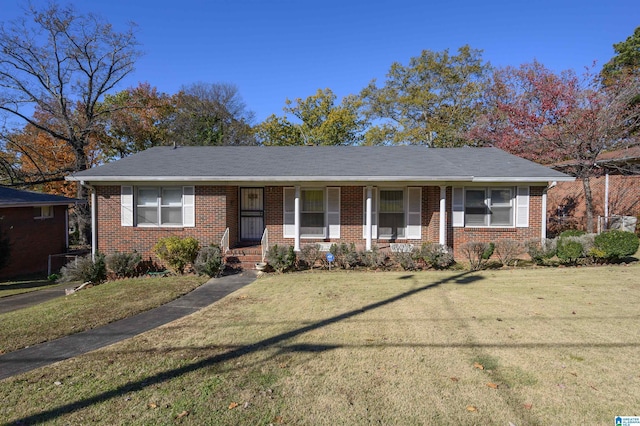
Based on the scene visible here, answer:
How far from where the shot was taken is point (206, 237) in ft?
39.0

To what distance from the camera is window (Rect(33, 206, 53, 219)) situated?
15188mm

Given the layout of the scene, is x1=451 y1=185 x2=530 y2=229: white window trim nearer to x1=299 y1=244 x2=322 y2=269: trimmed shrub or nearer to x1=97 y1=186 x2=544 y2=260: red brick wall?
x1=97 y1=186 x2=544 y2=260: red brick wall

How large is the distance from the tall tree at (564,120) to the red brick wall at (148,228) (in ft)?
48.8

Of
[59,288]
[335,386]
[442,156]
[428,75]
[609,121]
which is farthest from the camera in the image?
[428,75]

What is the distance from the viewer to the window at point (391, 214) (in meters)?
13.3

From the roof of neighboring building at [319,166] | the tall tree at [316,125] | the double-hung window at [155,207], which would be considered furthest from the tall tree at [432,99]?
the double-hung window at [155,207]

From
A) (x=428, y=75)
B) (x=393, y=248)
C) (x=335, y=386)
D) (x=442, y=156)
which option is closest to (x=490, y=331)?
(x=335, y=386)

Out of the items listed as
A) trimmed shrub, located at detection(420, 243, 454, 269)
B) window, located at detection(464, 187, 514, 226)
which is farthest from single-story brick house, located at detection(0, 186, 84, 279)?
window, located at detection(464, 187, 514, 226)

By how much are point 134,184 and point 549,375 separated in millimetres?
12034

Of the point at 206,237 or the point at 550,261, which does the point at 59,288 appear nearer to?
the point at 206,237

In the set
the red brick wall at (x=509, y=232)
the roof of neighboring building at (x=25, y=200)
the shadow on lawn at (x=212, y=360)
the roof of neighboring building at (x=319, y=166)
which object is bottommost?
the shadow on lawn at (x=212, y=360)

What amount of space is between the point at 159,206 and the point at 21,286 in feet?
16.2

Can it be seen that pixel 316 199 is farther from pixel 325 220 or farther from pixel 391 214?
pixel 391 214

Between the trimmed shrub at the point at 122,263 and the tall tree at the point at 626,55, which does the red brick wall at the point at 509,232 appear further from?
the tall tree at the point at 626,55
